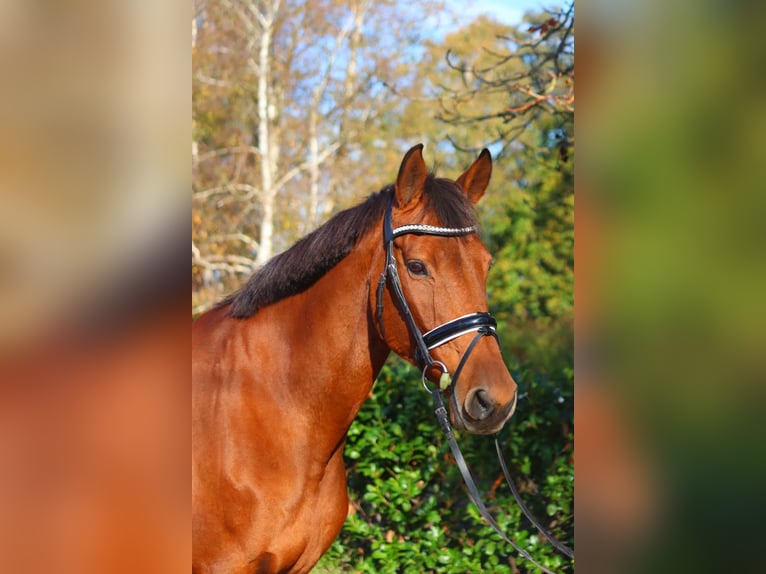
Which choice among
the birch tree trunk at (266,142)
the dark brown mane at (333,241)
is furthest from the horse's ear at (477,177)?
the birch tree trunk at (266,142)

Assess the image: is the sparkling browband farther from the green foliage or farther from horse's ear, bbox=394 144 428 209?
the green foliage

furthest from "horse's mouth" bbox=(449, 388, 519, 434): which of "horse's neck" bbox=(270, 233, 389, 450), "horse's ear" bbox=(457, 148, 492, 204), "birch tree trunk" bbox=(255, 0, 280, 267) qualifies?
"birch tree trunk" bbox=(255, 0, 280, 267)

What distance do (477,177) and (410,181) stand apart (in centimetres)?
43

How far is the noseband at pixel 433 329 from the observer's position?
236 centimetres

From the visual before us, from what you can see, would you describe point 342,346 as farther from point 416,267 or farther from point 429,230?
point 429,230

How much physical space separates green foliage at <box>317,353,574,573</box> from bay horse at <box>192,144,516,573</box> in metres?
1.87

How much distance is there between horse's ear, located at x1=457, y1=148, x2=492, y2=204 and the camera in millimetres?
2852
